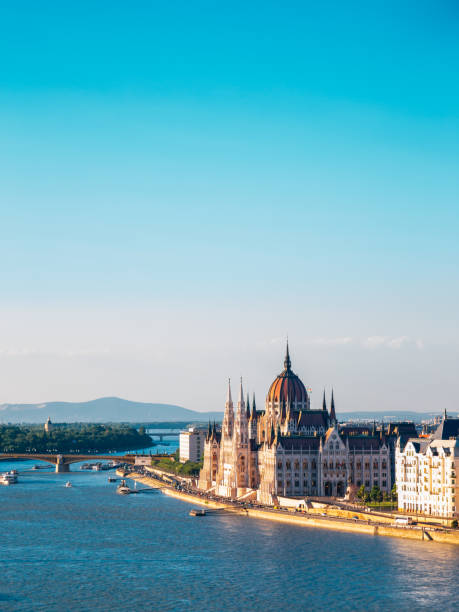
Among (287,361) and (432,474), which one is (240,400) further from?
(432,474)

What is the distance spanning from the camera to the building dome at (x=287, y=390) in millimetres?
165125

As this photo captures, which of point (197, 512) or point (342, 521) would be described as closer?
point (342, 521)

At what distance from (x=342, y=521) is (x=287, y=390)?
165 ft

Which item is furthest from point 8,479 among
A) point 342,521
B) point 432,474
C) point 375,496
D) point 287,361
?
point 432,474

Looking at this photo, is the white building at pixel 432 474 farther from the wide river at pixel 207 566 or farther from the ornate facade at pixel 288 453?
the ornate facade at pixel 288 453

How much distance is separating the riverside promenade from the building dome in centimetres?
2107

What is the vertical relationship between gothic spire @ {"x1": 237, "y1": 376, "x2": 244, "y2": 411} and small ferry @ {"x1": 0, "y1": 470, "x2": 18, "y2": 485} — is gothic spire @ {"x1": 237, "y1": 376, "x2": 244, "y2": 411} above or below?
above

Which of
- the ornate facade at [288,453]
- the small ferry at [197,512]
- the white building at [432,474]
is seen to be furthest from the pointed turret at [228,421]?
the white building at [432,474]

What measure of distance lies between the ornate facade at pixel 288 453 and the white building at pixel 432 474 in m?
19.9

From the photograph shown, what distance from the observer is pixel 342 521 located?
117 meters

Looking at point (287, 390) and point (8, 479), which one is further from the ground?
point (287, 390)

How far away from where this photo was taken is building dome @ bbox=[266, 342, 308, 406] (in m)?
165

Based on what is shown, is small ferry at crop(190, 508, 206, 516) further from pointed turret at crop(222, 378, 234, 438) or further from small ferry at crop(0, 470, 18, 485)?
small ferry at crop(0, 470, 18, 485)

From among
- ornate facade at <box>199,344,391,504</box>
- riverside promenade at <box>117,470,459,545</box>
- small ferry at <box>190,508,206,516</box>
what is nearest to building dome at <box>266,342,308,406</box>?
ornate facade at <box>199,344,391,504</box>
